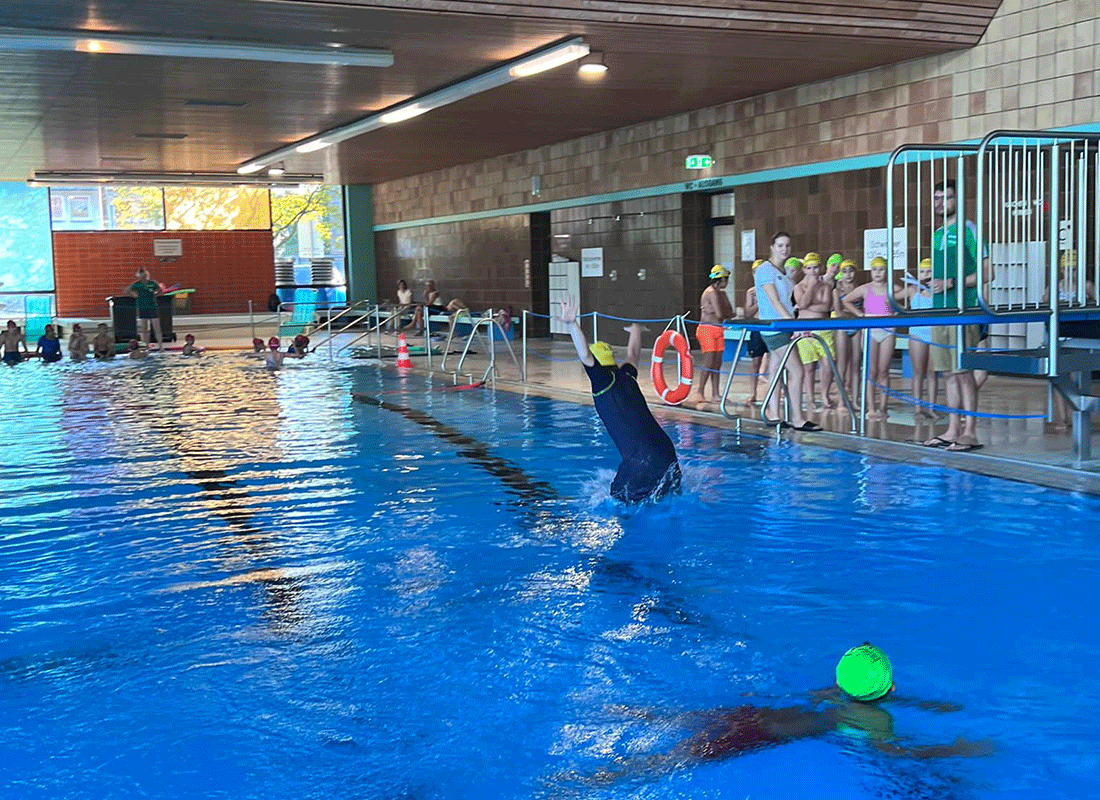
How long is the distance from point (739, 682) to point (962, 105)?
10996 millimetres

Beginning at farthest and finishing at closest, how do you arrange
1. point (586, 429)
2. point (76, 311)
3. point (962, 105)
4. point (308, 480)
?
point (76, 311), point (962, 105), point (586, 429), point (308, 480)

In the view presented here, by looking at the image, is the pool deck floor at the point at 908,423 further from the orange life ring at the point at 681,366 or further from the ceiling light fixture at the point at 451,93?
the ceiling light fixture at the point at 451,93

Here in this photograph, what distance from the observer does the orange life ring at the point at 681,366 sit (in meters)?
11.9


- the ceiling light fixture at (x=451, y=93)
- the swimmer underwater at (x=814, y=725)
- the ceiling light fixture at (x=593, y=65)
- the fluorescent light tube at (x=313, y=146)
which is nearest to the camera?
the swimmer underwater at (x=814, y=725)

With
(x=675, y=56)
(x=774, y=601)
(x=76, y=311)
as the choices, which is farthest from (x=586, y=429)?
(x=76, y=311)

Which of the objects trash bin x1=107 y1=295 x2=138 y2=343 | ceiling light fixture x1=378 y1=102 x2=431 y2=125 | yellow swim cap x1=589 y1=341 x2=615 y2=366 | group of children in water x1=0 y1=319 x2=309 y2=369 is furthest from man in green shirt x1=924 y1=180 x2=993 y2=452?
trash bin x1=107 y1=295 x2=138 y2=343

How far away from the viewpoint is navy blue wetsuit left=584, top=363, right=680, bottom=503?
754 cm

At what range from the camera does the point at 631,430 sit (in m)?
7.60

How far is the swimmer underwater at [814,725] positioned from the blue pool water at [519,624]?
42 mm

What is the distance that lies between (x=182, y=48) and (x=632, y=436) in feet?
24.8

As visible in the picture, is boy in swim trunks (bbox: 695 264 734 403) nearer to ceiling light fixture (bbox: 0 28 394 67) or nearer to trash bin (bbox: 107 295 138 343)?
ceiling light fixture (bbox: 0 28 394 67)

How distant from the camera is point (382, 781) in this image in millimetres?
3777

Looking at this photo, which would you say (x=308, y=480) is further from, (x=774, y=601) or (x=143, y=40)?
(x=143, y=40)

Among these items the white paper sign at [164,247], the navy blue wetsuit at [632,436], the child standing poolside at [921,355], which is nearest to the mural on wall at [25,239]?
the white paper sign at [164,247]
